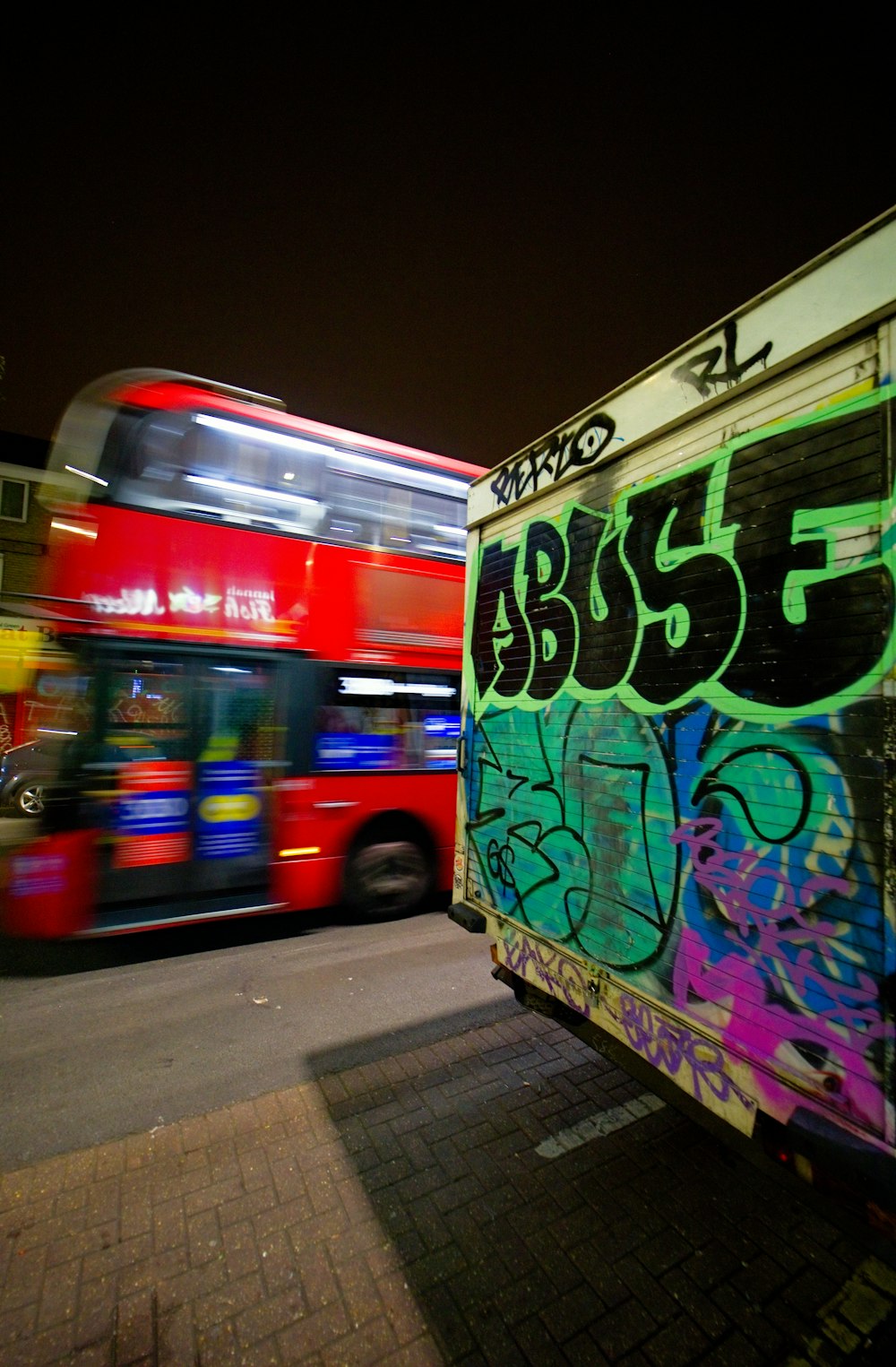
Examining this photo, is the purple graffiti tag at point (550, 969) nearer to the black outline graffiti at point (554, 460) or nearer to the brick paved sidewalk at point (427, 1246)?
the brick paved sidewalk at point (427, 1246)

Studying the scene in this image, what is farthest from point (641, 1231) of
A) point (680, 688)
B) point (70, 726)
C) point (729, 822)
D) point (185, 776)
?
point (70, 726)

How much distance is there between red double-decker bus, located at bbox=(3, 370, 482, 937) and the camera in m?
4.79

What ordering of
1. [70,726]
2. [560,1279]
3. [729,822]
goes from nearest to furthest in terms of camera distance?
[729,822] → [560,1279] → [70,726]

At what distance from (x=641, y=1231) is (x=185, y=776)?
4.37 m

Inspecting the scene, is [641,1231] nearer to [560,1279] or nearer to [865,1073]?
[560,1279]

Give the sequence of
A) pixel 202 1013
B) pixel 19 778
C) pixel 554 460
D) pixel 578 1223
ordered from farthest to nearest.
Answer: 1. pixel 19 778
2. pixel 202 1013
3. pixel 554 460
4. pixel 578 1223

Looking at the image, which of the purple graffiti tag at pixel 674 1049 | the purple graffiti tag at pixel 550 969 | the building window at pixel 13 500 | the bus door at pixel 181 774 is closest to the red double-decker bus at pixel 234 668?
the bus door at pixel 181 774

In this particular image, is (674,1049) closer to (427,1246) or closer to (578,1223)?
(578,1223)

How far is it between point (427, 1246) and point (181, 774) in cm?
386

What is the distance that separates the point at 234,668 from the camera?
534cm

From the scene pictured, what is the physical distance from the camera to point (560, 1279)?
215cm

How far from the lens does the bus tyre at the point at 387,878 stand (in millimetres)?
5984

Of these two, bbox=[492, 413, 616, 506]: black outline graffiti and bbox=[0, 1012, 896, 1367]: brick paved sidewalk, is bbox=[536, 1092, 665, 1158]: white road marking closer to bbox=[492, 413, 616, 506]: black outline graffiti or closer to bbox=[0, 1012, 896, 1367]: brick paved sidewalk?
bbox=[0, 1012, 896, 1367]: brick paved sidewalk

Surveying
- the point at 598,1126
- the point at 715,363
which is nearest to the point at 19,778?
the point at 598,1126
